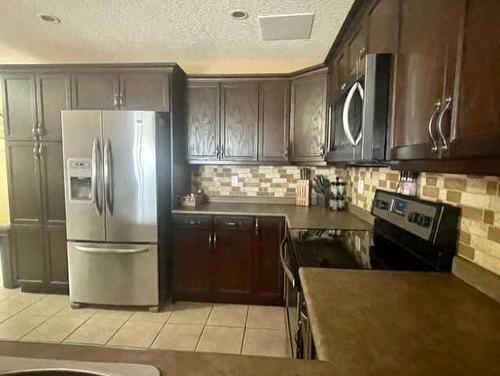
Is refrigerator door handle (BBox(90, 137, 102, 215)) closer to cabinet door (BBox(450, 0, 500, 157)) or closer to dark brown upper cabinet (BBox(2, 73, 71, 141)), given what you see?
dark brown upper cabinet (BBox(2, 73, 71, 141))

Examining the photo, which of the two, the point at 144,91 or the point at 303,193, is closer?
the point at 144,91

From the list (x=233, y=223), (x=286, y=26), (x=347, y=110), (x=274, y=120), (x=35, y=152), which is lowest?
(x=233, y=223)

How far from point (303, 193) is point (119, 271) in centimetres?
193

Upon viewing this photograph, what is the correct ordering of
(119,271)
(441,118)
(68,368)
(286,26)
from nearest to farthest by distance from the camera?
1. (68,368)
2. (441,118)
3. (286,26)
4. (119,271)

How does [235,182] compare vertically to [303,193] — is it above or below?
above

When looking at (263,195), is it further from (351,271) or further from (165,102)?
(351,271)

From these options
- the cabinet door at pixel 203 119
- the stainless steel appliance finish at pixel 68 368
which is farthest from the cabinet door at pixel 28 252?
the stainless steel appliance finish at pixel 68 368

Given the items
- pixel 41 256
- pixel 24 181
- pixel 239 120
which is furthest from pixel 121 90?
pixel 41 256

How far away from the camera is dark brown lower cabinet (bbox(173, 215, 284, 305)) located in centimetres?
277

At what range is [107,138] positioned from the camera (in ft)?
8.37

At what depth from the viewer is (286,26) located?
88.3 inches

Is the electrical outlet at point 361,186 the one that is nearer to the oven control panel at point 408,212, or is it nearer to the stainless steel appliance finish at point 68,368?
the oven control panel at point 408,212

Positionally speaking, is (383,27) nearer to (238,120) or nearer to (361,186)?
(361,186)

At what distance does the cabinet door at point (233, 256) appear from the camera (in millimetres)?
2775
